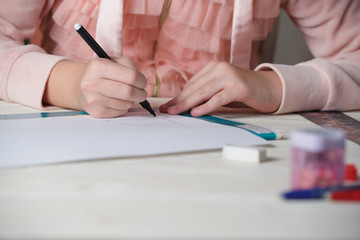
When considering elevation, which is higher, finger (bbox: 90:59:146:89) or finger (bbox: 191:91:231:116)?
finger (bbox: 90:59:146:89)

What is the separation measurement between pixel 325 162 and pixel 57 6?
0.75 metres

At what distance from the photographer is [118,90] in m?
0.58

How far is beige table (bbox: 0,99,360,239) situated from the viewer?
267 mm

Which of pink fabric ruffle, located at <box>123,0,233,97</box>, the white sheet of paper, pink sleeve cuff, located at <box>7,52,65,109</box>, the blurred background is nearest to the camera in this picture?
the white sheet of paper

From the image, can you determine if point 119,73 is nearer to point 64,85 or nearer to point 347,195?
point 64,85

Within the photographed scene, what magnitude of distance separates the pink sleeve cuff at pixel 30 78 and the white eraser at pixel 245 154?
0.37m

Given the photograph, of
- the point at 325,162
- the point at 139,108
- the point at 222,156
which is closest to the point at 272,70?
the point at 139,108

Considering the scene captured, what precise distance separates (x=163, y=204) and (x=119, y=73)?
0.31 meters

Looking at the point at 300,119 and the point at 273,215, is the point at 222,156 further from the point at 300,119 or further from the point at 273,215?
the point at 300,119

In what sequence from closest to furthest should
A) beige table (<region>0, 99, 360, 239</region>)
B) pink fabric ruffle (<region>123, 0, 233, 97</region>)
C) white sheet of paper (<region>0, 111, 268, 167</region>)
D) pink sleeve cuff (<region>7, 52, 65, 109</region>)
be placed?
beige table (<region>0, 99, 360, 239</region>) < white sheet of paper (<region>0, 111, 268, 167</region>) < pink sleeve cuff (<region>7, 52, 65, 109</region>) < pink fabric ruffle (<region>123, 0, 233, 97</region>)

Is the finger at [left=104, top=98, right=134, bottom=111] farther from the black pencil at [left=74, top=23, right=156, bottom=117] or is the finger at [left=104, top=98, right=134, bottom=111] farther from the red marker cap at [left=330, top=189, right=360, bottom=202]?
the red marker cap at [left=330, top=189, right=360, bottom=202]

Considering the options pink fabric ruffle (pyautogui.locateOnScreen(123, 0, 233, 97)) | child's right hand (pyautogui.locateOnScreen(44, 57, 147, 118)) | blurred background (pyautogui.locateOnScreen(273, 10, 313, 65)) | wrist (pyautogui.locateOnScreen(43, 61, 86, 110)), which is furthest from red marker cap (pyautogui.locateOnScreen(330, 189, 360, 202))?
blurred background (pyautogui.locateOnScreen(273, 10, 313, 65))

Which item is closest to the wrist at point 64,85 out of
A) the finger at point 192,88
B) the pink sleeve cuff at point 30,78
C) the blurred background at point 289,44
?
the pink sleeve cuff at point 30,78

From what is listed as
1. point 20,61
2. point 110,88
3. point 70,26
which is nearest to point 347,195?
point 110,88
